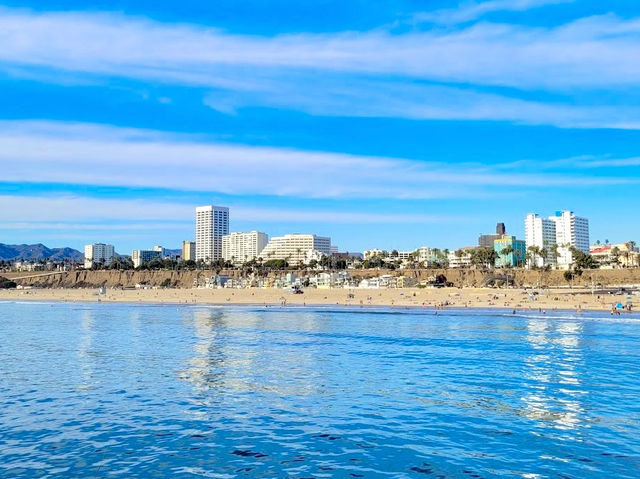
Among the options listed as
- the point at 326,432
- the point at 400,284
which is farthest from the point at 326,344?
the point at 400,284

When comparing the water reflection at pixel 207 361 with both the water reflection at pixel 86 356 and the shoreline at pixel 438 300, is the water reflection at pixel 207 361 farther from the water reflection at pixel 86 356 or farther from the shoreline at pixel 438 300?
the shoreline at pixel 438 300

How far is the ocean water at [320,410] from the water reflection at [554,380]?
98mm

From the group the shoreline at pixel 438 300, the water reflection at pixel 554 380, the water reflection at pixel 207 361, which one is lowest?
the water reflection at pixel 554 380

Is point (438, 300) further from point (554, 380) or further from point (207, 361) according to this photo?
point (554, 380)

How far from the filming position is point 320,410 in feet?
60.6

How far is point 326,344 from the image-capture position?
3769cm

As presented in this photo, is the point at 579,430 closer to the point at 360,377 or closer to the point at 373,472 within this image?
the point at 373,472

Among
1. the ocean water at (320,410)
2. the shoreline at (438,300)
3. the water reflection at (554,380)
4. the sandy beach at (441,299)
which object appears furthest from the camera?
the sandy beach at (441,299)

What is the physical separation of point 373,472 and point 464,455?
2.64m

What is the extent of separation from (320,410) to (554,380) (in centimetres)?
1143

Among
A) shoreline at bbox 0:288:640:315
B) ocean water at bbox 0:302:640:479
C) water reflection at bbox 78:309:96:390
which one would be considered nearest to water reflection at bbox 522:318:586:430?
ocean water at bbox 0:302:640:479

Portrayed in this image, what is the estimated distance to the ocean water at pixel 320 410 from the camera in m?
13.3

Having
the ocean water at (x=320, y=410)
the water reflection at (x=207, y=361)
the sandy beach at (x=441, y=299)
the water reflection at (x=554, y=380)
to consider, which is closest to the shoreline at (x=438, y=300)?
the sandy beach at (x=441, y=299)

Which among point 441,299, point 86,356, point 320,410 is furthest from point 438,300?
point 320,410
